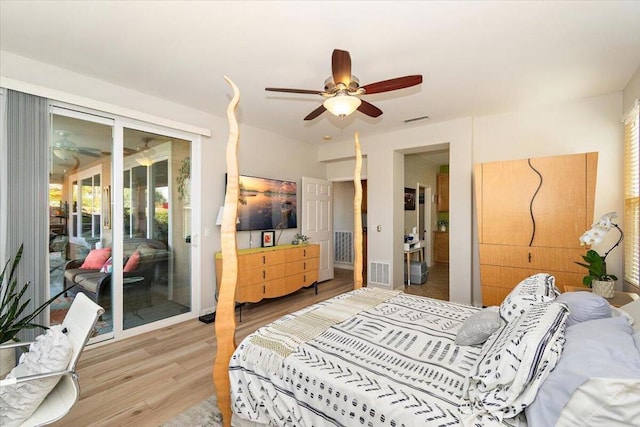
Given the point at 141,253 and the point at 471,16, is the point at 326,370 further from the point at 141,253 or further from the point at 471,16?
the point at 141,253

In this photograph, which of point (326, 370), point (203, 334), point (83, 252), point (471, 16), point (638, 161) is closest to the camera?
point (326, 370)

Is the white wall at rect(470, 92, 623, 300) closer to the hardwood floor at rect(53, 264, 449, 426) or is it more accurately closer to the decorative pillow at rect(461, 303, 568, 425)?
the decorative pillow at rect(461, 303, 568, 425)

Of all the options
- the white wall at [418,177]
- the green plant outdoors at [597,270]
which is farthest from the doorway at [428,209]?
the green plant outdoors at [597,270]

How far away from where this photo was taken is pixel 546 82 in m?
2.95

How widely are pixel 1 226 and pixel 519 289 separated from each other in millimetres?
3931

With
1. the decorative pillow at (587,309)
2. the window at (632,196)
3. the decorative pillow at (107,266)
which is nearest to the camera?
the decorative pillow at (587,309)

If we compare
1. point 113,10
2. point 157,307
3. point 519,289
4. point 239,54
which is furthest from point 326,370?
point 157,307

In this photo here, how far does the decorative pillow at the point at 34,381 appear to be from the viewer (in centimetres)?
133

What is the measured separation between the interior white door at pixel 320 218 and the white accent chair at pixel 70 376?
3611 millimetres

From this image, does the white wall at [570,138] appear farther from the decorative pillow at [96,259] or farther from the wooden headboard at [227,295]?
the decorative pillow at [96,259]

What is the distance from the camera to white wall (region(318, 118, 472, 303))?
4.03 m

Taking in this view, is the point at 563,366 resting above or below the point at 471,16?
below

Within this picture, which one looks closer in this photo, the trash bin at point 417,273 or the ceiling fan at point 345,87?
the ceiling fan at point 345,87

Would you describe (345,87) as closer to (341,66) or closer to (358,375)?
(341,66)
